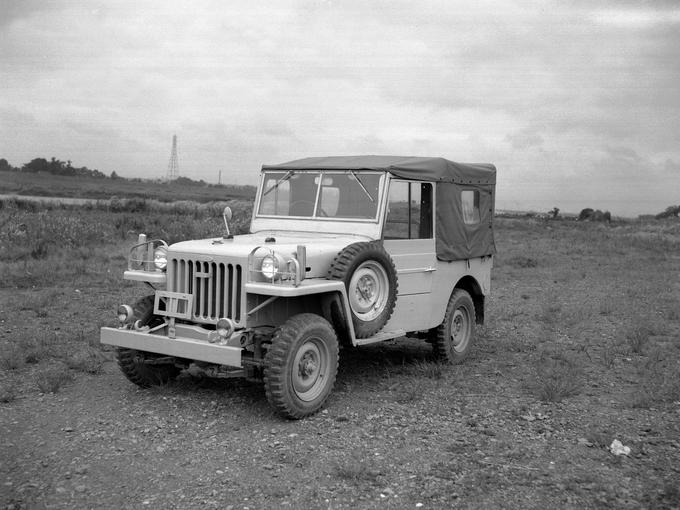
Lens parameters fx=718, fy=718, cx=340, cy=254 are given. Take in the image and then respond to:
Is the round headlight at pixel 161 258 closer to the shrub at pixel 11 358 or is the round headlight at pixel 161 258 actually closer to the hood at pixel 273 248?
the hood at pixel 273 248

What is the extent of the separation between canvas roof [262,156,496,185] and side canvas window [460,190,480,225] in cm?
16

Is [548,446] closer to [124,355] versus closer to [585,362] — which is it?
[585,362]

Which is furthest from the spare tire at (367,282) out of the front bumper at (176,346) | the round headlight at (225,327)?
the front bumper at (176,346)

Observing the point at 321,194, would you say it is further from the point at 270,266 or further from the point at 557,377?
the point at 557,377

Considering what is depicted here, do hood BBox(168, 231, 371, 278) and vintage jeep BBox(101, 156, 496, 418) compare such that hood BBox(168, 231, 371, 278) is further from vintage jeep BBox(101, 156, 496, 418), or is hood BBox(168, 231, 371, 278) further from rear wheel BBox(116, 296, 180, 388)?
rear wheel BBox(116, 296, 180, 388)

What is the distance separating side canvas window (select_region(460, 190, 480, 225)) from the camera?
852cm

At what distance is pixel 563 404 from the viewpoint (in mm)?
6750

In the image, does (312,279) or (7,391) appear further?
(7,391)

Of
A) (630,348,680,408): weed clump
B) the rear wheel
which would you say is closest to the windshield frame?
the rear wheel

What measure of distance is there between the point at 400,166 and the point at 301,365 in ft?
8.00

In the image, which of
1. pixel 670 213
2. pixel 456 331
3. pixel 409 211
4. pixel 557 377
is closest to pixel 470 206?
pixel 409 211

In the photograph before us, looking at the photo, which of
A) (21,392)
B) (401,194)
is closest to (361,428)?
(401,194)

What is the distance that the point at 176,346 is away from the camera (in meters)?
6.02

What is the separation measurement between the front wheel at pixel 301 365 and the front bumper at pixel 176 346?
12.8 inches
